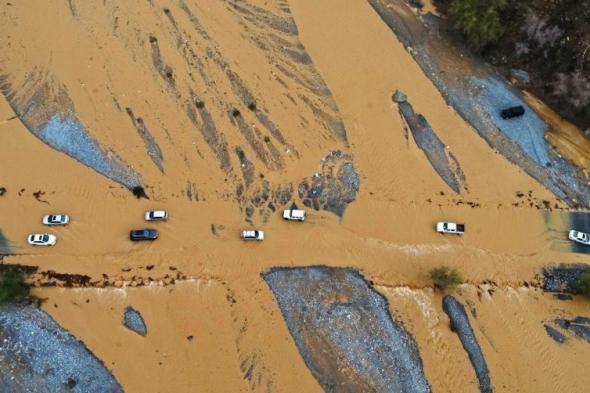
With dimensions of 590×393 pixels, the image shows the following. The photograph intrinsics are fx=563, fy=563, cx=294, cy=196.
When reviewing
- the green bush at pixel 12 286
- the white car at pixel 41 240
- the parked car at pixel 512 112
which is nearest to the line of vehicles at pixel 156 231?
the white car at pixel 41 240

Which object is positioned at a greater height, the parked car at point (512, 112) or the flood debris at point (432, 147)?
the parked car at point (512, 112)

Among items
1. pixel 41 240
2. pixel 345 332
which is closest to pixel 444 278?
pixel 345 332

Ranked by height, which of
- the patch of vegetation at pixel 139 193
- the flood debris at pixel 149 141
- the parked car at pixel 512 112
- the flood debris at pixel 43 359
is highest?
the parked car at pixel 512 112

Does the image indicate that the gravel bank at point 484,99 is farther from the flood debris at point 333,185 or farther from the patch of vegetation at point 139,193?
the patch of vegetation at point 139,193

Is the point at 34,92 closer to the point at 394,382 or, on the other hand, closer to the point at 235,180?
the point at 235,180

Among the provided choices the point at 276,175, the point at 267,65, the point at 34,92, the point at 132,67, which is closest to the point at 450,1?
the point at 267,65

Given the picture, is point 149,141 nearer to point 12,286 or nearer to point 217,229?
point 217,229
